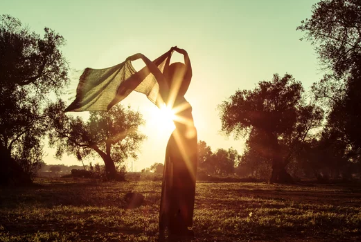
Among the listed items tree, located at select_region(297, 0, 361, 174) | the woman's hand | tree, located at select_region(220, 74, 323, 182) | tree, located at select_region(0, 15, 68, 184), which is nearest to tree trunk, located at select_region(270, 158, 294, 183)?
tree, located at select_region(220, 74, 323, 182)

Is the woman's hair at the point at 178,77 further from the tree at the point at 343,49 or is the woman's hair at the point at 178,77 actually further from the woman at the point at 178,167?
the tree at the point at 343,49

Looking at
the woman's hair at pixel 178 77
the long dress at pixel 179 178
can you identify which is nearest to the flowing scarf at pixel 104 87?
the woman's hair at pixel 178 77

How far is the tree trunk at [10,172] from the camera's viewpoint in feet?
87.4

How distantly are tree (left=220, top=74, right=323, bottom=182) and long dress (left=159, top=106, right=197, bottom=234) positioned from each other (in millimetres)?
43097

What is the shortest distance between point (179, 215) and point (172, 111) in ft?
7.21

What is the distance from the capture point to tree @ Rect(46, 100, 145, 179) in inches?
1806

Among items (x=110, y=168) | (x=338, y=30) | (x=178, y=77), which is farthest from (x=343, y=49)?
(x=110, y=168)

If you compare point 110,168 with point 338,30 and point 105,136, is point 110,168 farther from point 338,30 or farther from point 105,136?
point 338,30

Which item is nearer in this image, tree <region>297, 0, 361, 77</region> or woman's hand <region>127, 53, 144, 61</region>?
woman's hand <region>127, 53, 144, 61</region>

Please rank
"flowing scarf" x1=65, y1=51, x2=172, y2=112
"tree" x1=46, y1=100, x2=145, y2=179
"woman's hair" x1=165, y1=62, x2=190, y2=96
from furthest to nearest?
"tree" x1=46, y1=100, x2=145, y2=179
"flowing scarf" x1=65, y1=51, x2=172, y2=112
"woman's hair" x1=165, y1=62, x2=190, y2=96

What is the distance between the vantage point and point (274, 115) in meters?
48.2

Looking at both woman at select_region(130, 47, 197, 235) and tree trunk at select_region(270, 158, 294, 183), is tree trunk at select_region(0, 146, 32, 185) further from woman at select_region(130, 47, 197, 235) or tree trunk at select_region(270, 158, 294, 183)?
tree trunk at select_region(270, 158, 294, 183)

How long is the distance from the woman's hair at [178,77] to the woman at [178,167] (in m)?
0.25

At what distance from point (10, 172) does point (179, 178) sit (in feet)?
82.5
